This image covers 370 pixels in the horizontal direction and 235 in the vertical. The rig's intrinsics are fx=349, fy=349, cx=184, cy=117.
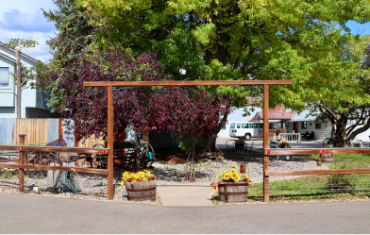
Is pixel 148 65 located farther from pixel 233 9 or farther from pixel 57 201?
pixel 233 9

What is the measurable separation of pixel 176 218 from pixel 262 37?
9068 millimetres

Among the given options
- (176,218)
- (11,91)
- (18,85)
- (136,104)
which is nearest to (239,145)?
(136,104)

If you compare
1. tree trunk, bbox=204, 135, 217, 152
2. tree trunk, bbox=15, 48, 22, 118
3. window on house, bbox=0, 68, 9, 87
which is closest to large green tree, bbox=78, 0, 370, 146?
tree trunk, bbox=204, 135, 217, 152

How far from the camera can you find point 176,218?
20.8ft

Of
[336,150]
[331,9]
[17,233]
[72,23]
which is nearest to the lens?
[17,233]

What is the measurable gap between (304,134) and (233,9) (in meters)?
29.9

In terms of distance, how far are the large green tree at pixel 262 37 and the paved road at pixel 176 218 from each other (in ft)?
20.1

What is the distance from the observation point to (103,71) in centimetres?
1070

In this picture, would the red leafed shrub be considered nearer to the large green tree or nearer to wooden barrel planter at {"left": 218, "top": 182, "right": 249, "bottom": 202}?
the large green tree

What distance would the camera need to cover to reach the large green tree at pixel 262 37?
12.5 m

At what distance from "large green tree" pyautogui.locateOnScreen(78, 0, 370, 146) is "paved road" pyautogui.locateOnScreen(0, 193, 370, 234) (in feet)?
20.1

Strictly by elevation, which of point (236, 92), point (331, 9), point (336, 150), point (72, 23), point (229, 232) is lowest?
point (229, 232)

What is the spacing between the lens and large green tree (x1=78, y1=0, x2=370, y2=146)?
492 inches

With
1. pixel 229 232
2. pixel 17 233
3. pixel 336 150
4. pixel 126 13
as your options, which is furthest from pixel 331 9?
pixel 17 233
